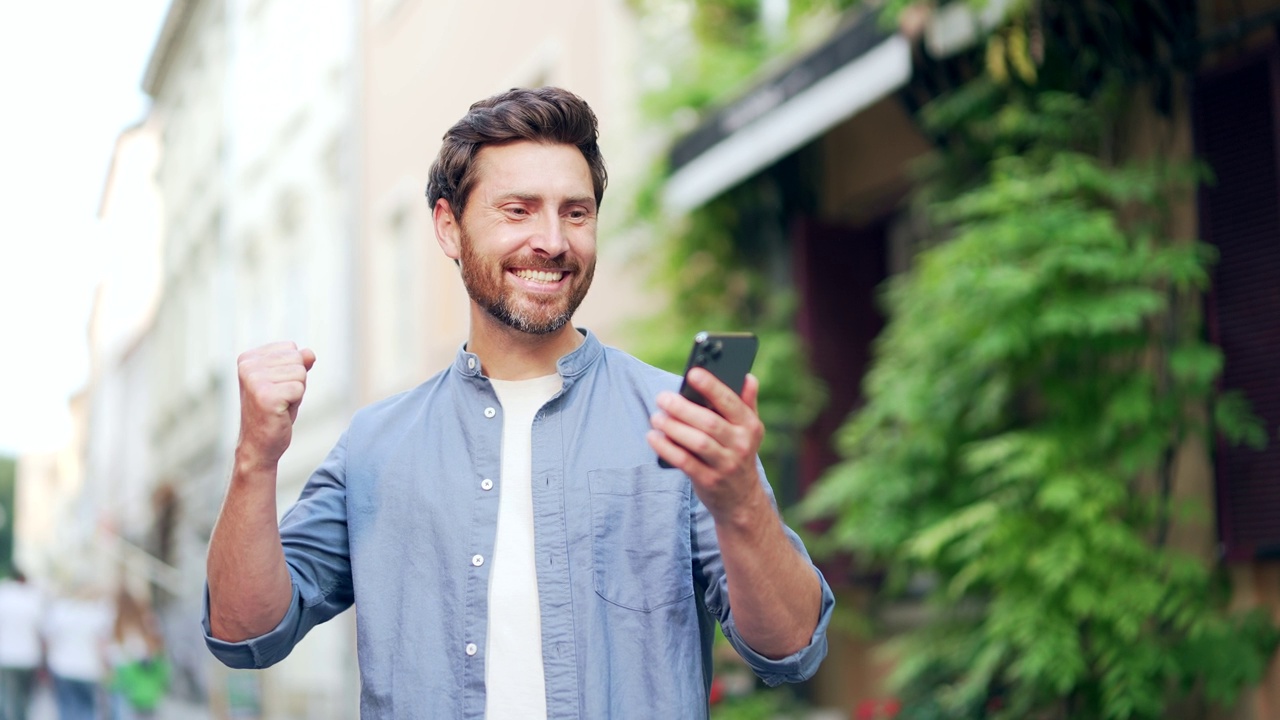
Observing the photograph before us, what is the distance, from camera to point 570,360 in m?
2.20

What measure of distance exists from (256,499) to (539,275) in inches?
19.5

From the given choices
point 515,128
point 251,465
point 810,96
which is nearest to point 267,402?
point 251,465

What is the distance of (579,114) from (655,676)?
794 mm

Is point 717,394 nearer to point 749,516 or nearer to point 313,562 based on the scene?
point 749,516

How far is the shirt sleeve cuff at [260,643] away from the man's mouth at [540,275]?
54 cm

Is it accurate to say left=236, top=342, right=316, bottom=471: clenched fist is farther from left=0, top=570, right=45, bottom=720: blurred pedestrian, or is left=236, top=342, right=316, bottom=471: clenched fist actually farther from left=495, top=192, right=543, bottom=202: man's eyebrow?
left=0, top=570, right=45, bottom=720: blurred pedestrian

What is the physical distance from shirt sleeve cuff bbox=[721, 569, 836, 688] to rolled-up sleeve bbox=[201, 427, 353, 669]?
60cm

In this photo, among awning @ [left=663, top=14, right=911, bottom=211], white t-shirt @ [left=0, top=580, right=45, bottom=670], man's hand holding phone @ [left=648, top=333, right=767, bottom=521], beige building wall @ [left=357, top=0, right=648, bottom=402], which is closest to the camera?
man's hand holding phone @ [left=648, top=333, right=767, bottom=521]

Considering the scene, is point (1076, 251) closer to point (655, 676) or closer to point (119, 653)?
point (655, 676)

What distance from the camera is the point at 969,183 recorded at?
22.6 ft

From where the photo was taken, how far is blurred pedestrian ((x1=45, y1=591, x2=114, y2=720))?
10.7 metres

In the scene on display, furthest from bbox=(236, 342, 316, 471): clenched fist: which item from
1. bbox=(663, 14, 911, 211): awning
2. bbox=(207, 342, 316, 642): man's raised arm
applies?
bbox=(663, 14, 911, 211): awning

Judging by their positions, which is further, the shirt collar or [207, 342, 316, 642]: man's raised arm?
the shirt collar

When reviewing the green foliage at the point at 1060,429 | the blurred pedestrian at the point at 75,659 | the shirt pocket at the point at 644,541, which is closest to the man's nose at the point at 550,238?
the shirt pocket at the point at 644,541
